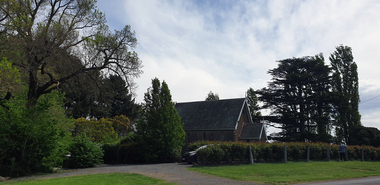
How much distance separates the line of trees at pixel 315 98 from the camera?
4300 cm

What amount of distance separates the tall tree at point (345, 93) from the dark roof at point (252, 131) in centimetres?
1595

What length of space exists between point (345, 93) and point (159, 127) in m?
34.5

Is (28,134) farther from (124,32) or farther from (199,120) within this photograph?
(199,120)

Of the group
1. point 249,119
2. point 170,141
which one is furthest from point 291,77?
point 170,141

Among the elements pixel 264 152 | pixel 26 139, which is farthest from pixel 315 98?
pixel 26 139

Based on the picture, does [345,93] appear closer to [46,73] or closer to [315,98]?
[315,98]

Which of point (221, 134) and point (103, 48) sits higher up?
point (103, 48)

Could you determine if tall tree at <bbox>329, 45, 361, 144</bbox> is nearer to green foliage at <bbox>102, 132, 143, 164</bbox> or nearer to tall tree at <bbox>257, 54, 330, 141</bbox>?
tall tree at <bbox>257, 54, 330, 141</bbox>

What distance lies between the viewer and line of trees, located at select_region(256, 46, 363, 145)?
141ft

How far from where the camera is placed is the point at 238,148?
20328mm

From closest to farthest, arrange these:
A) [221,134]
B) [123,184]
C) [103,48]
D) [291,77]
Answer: [123,184] → [103,48] → [221,134] → [291,77]

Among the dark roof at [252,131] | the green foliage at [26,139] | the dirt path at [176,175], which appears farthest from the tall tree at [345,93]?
the green foliage at [26,139]

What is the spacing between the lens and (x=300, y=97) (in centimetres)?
4709

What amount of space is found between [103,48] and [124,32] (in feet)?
6.21
